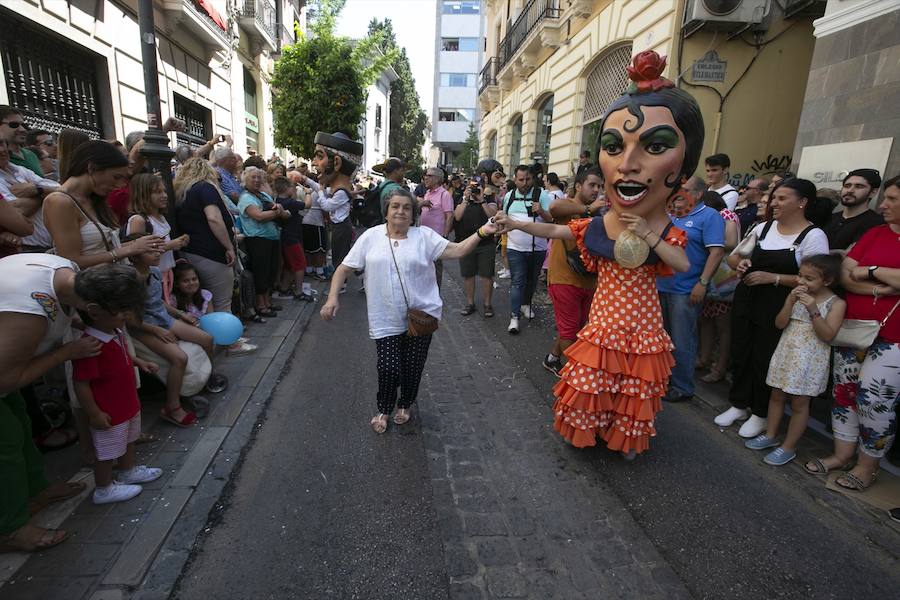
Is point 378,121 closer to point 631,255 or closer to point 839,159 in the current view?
point 839,159

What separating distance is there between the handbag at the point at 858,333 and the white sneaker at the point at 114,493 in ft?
13.7

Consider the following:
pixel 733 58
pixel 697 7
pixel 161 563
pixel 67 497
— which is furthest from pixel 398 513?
pixel 733 58

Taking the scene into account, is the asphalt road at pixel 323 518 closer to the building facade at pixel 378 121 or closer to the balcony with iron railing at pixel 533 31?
the balcony with iron railing at pixel 533 31

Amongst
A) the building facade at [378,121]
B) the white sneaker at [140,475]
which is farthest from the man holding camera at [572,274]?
the building facade at [378,121]

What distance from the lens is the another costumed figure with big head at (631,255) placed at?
9.12 feet

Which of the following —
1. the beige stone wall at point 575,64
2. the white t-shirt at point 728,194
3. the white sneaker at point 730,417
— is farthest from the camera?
the beige stone wall at point 575,64

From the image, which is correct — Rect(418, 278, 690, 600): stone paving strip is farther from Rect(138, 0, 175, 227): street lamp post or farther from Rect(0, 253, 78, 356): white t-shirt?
Rect(138, 0, 175, 227): street lamp post

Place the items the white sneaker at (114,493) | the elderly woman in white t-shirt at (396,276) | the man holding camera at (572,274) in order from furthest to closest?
1. the man holding camera at (572,274)
2. the elderly woman in white t-shirt at (396,276)
3. the white sneaker at (114,493)

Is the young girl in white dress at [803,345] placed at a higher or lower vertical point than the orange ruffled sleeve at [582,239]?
lower

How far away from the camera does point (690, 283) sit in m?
4.15

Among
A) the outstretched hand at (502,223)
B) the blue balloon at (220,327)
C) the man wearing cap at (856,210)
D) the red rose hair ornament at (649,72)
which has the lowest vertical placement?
the blue balloon at (220,327)

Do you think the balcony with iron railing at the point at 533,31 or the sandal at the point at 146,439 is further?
the balcony with iron railing at the point at 533,31

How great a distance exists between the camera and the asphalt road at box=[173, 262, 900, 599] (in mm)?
2285

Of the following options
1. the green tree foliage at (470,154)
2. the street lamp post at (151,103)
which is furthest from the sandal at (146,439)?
A: the green tree foliage at (470,154)
